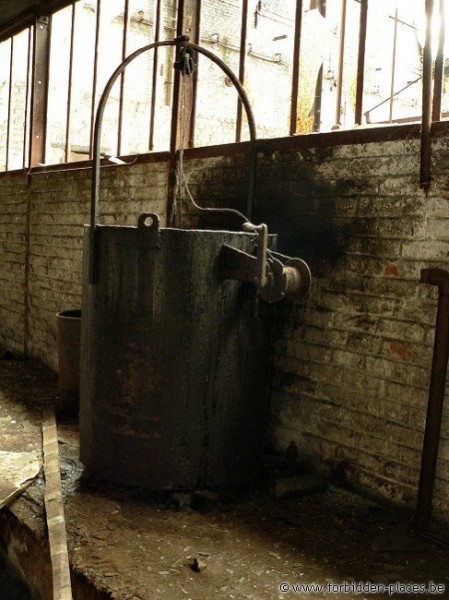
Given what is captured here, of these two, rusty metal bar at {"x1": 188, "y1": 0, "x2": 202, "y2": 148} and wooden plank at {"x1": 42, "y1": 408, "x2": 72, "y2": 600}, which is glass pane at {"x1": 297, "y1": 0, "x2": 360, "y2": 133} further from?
wooden plank at {"x1": 42, "y1": 408, "x2": 72, "y2": 600}

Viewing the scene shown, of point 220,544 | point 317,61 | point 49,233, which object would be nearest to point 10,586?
point 220,544

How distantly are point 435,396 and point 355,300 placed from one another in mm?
595

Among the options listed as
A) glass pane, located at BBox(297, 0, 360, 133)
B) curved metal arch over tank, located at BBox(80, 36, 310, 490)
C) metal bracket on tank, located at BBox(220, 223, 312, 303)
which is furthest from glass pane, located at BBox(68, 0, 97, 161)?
metal bracket on tank, located at BBox(220, 223, 312, 303)

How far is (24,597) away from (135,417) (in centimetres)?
85

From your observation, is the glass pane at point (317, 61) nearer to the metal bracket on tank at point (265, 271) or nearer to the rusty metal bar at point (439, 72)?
the rusty metal bar at point (439, 72)

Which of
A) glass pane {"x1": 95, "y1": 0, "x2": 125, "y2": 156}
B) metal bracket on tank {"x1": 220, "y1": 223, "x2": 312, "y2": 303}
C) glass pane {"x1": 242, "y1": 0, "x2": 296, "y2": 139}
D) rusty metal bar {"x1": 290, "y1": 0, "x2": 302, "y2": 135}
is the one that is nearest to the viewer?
metal bracket on tank {"x1": 220, "y1": 223, "x2": 312, "y2": 303}

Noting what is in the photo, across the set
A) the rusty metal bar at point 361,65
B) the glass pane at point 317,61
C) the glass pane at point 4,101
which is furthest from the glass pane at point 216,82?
the rusty metal bar at point 361,65

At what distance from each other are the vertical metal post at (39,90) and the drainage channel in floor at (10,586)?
4.04m

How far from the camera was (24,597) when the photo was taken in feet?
7.68

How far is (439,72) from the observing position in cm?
238

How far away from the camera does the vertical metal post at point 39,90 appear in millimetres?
5445

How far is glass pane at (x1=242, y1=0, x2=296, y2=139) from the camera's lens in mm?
12328

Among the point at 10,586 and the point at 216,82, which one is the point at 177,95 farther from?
the point at 216,82

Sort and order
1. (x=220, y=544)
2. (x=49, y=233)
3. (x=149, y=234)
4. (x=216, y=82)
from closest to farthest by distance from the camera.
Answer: (x=220, y=544)
(x=149, y=234)
(x=49, y=233)
(x=216, y=82)
